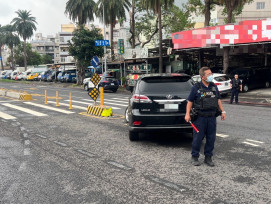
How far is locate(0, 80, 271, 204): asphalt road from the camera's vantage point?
15.2ft

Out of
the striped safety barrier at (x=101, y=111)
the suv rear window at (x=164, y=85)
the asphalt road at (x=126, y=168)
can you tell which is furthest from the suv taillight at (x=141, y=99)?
the striped safety barrier at (x=101, y=111)

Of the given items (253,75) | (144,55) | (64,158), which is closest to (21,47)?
(144,55)

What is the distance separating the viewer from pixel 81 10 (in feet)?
150

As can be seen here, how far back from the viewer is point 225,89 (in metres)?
20.5

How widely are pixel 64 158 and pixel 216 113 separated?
325 centimetres

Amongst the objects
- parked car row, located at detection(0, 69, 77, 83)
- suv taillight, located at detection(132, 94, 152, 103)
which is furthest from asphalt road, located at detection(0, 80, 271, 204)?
parked car row, located at detection(0, 69, 77, 83)

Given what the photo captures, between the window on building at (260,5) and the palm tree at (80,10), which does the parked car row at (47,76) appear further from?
the window on building at (260,5)

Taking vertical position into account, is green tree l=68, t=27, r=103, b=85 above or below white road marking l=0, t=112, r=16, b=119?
above

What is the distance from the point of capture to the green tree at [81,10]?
150 feet

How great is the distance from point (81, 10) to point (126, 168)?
141 feet

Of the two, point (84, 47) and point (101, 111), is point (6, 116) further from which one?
point (84, 47)

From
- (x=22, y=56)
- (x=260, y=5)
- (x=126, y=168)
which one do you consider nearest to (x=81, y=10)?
(x=260, y=5)

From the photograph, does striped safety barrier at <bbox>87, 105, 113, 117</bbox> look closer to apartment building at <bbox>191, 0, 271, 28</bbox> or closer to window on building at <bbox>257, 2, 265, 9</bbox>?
apartment building at <bbox>191, 0, 271, 28</bbox>

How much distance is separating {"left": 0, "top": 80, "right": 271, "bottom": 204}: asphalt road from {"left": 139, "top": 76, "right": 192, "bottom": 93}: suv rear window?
135 centimetres
